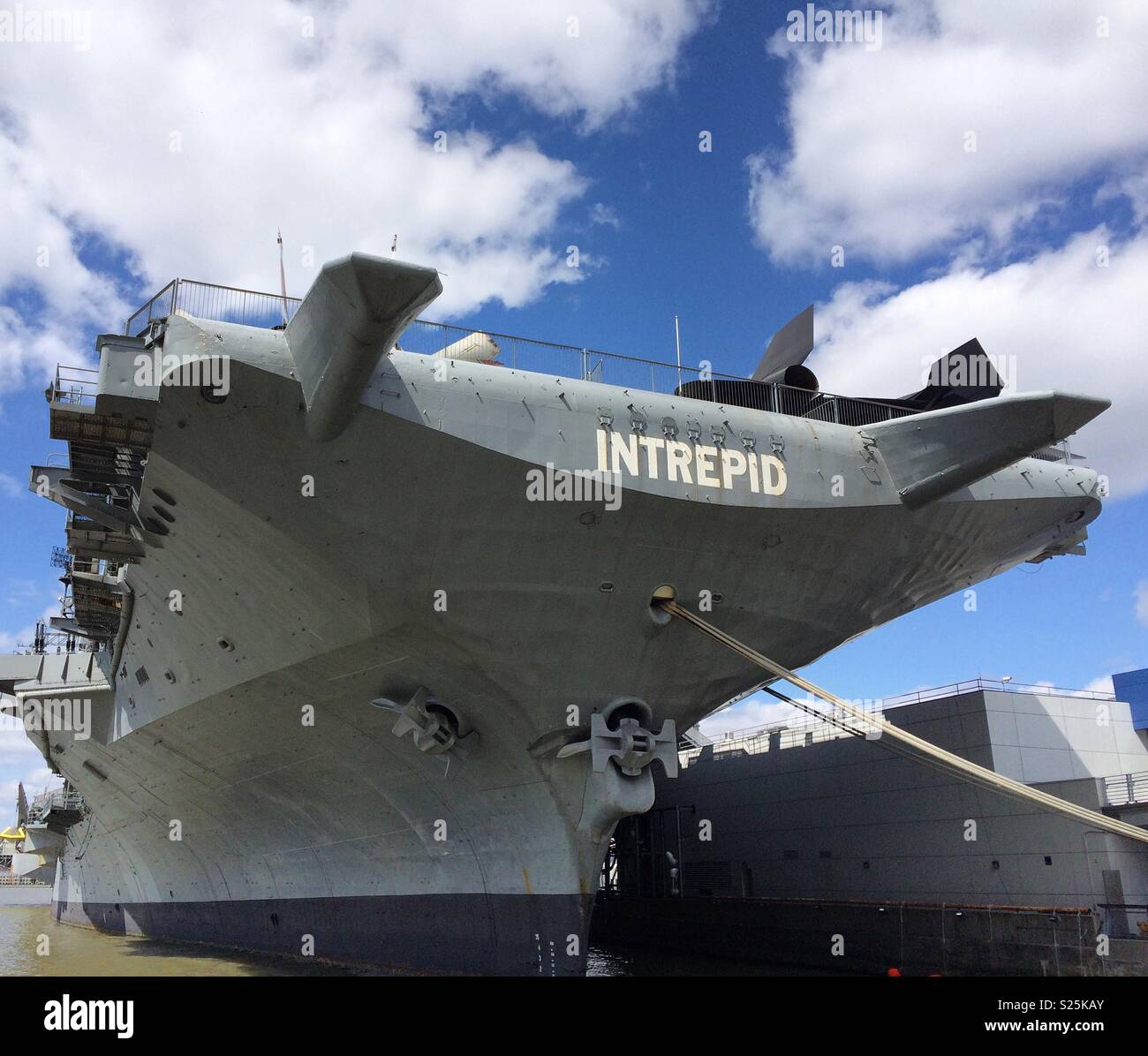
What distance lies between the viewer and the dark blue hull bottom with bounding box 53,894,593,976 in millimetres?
11742

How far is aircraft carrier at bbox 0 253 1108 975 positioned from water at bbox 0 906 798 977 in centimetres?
299

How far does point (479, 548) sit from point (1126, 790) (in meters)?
11.2

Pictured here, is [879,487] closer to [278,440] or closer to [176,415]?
[278,440]

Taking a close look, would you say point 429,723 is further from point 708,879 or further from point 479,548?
point 708,879

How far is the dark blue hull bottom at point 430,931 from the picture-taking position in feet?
38.5

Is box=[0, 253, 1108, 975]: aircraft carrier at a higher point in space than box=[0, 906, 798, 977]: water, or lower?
higher

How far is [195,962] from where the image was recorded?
18750 mm

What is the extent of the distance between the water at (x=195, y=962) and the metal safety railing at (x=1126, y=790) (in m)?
6.42

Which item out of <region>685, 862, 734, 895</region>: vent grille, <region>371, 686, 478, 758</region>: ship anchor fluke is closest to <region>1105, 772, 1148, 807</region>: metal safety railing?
<region>685, 862, 734, 895</region>: vent grille

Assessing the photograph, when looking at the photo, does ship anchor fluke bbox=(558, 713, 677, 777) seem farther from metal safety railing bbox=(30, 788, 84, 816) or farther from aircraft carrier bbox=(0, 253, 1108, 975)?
metal safety railing bbox=(30, 788, 84, 816)

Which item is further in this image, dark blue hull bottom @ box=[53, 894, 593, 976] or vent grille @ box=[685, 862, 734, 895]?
vent grille @ box=[685, 862, 734, 895]
